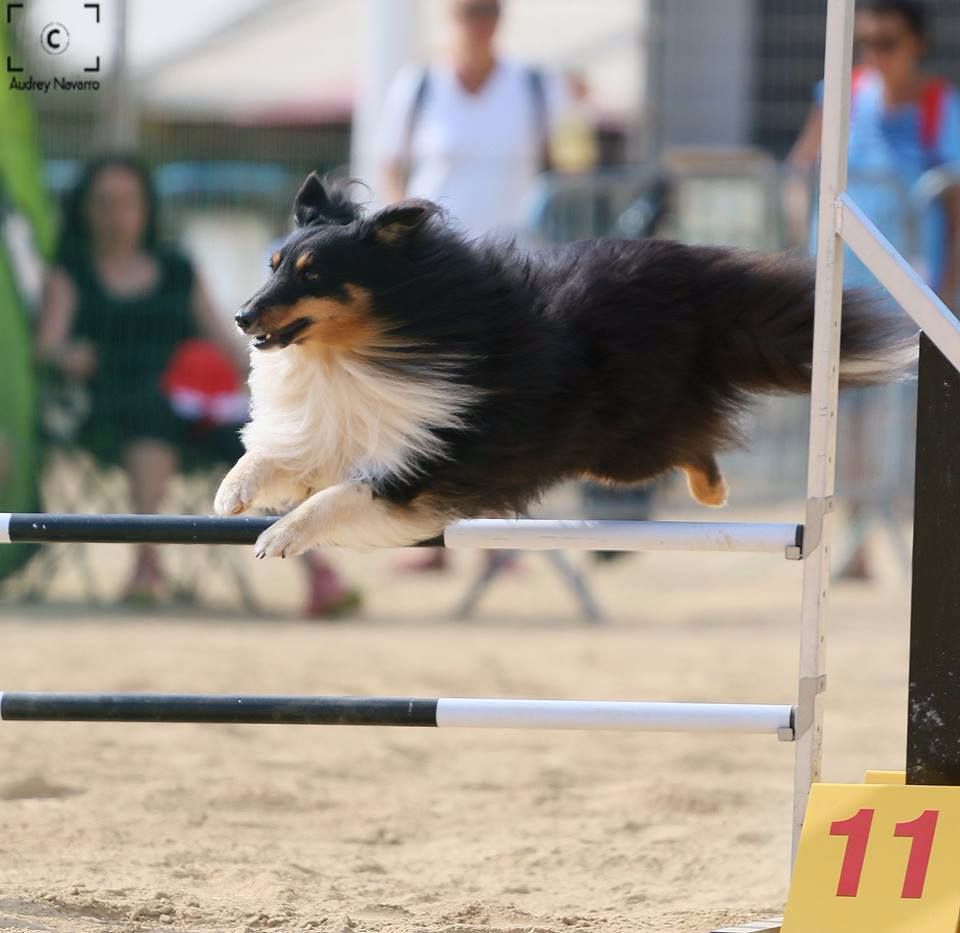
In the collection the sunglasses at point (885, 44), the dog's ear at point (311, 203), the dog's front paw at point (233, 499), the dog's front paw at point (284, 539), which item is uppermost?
the sunglasses at point (885, 44)

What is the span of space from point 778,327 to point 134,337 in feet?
15.6

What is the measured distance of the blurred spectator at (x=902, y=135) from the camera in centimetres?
747

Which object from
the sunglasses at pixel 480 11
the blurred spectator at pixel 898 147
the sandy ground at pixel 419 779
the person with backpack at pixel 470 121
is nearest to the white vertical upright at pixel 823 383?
the sandy ground at pixel 419 779

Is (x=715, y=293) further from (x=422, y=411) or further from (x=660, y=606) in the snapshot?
(x=660, y=606)

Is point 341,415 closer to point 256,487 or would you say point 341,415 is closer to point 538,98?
point 256,487

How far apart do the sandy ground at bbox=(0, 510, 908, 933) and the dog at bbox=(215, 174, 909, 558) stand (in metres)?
0.84

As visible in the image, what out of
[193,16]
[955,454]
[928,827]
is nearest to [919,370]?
[955,454]

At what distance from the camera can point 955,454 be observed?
3037 millimetres

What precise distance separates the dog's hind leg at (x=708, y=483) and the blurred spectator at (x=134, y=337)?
149 inches

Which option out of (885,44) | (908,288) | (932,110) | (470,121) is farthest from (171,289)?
(908,288)

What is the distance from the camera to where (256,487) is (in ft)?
11.8

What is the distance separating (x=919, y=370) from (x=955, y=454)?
0.17 m

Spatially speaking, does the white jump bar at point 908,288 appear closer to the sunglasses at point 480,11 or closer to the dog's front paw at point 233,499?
the dog's front paw at point 233,499

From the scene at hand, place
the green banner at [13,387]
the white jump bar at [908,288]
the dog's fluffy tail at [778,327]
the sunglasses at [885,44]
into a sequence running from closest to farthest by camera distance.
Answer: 1. the white jump bar at [908,288]
2. the dog's fluffy tail at [778,327]
3. the sunglasses at [885,44]
4. the green banner at [13,387]
